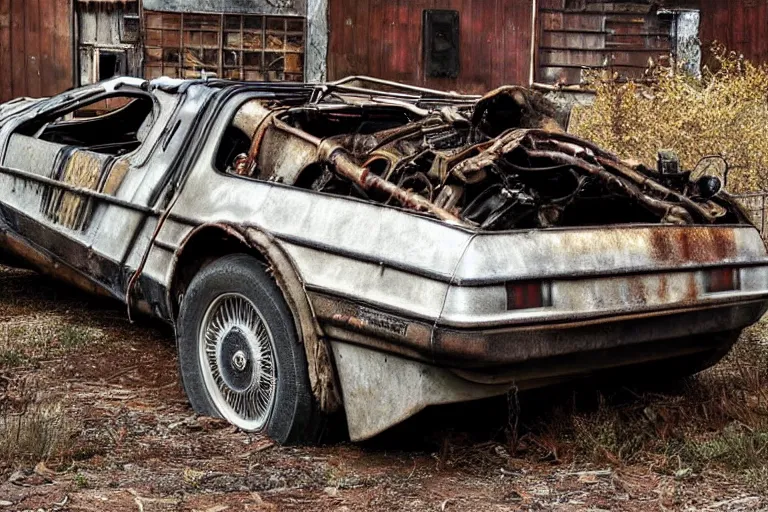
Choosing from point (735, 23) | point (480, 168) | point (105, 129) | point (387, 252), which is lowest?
point (387, 252)

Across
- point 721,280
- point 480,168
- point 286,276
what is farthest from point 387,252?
point 721,280

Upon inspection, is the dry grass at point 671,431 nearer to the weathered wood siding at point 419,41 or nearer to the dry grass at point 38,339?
the dry grass at point 38,339

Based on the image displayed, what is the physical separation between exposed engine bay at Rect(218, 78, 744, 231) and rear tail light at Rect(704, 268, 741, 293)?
0.87 ft

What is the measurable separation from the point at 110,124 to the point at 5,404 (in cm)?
309

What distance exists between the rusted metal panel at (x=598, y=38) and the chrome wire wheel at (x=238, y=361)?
14524mm

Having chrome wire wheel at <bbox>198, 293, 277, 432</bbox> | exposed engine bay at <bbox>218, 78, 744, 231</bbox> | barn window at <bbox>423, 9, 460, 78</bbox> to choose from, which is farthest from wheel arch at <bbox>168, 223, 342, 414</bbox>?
barn window at <bbox>423, 9, 460, 78</bbox>

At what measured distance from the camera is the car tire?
12.8 ft

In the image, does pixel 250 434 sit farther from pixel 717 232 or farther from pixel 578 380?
pixel 717 232

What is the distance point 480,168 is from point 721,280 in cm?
111

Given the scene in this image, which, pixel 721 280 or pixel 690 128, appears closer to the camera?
pixel 721 280

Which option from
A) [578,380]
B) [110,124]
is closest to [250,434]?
[578,380]

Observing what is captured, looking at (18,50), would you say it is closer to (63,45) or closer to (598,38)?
(63,45)

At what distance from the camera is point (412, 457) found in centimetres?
396

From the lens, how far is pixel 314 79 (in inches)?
658
